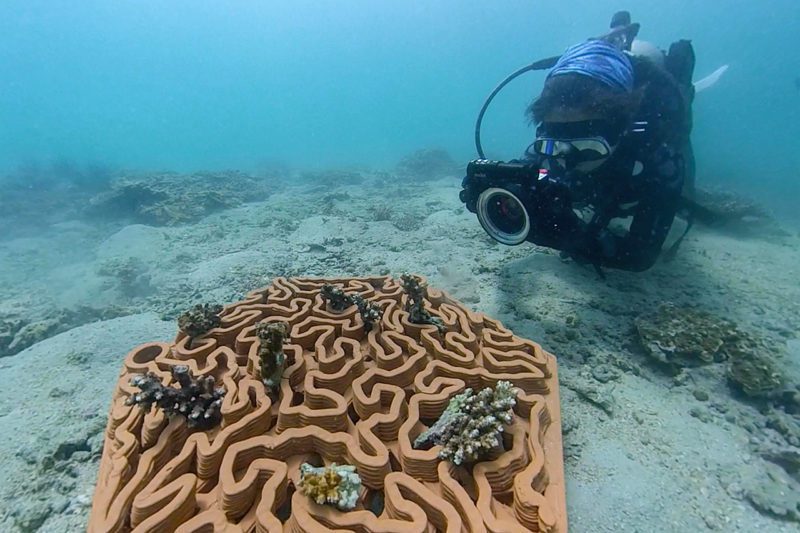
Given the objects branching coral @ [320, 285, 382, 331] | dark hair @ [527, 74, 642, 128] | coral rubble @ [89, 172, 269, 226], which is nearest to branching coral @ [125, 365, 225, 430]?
branching coral @ [320, 285, 382, 331]

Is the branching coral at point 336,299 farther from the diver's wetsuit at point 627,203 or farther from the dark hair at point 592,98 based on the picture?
the dark hair at point 592,98

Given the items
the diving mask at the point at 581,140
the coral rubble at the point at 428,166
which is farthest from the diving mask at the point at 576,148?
the coral rubble at the point at 428,166

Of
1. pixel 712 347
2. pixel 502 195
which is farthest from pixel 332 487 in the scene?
pixel 712 347

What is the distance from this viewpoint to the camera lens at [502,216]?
202 inches

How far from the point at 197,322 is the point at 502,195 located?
4041 millimetres

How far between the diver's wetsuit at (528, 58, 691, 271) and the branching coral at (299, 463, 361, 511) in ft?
12.3

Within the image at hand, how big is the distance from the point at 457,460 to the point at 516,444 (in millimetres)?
527

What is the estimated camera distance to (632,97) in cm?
511

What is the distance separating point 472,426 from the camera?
112 inches

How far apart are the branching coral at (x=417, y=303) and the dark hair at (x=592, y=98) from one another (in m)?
3.02

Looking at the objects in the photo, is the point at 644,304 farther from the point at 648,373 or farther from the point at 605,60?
the point at 605,60

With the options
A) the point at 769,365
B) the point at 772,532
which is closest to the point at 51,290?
the point at 772,532

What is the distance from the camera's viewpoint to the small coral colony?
8.05ft

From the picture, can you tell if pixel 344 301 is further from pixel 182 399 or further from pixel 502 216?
pixel 502 216
